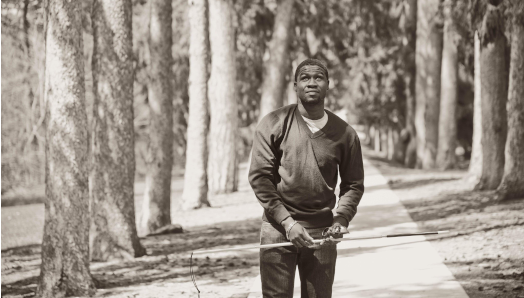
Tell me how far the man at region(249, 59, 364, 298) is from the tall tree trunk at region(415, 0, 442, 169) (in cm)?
2369

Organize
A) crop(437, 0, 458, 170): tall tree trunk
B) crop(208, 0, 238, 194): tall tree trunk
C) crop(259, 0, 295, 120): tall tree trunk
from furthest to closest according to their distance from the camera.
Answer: crop(437, 0, 458, 170): tall tree trunk < crop(259, 0, 295, 120): tall tree trunk < crop(208, 0, 238, 194): tall tree trunk

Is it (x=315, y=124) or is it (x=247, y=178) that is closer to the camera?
(x=315, y=124)

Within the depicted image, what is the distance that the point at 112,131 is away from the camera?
1112cm

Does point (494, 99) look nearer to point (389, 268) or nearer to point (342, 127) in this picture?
point (389, 268)

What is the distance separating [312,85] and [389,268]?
17.2ft

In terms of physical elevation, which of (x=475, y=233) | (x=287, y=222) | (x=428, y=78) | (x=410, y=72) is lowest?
(x=475, y=233)

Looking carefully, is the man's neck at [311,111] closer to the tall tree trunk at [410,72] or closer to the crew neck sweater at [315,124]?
the crew neck sweater at [315,124]

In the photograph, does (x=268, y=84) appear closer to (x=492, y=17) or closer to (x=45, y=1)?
(x=492, y=17)

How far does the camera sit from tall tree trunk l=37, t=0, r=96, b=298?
890 cm

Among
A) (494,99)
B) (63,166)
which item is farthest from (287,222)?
(494,99)

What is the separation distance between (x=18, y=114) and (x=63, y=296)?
69.2 ft

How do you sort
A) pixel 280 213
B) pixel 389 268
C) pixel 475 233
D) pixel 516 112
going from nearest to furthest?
pixel 280 213, pixel 389 268, pixel 475 233, pixel 516 112

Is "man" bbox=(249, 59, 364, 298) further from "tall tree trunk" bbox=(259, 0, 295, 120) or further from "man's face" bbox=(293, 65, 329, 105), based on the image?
"tall tree trunk" bbox=(259, 0, 295, 120)

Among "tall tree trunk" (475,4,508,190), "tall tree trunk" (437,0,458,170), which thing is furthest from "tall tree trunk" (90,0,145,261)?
"tall tree trunk" (437,0,458,170)
